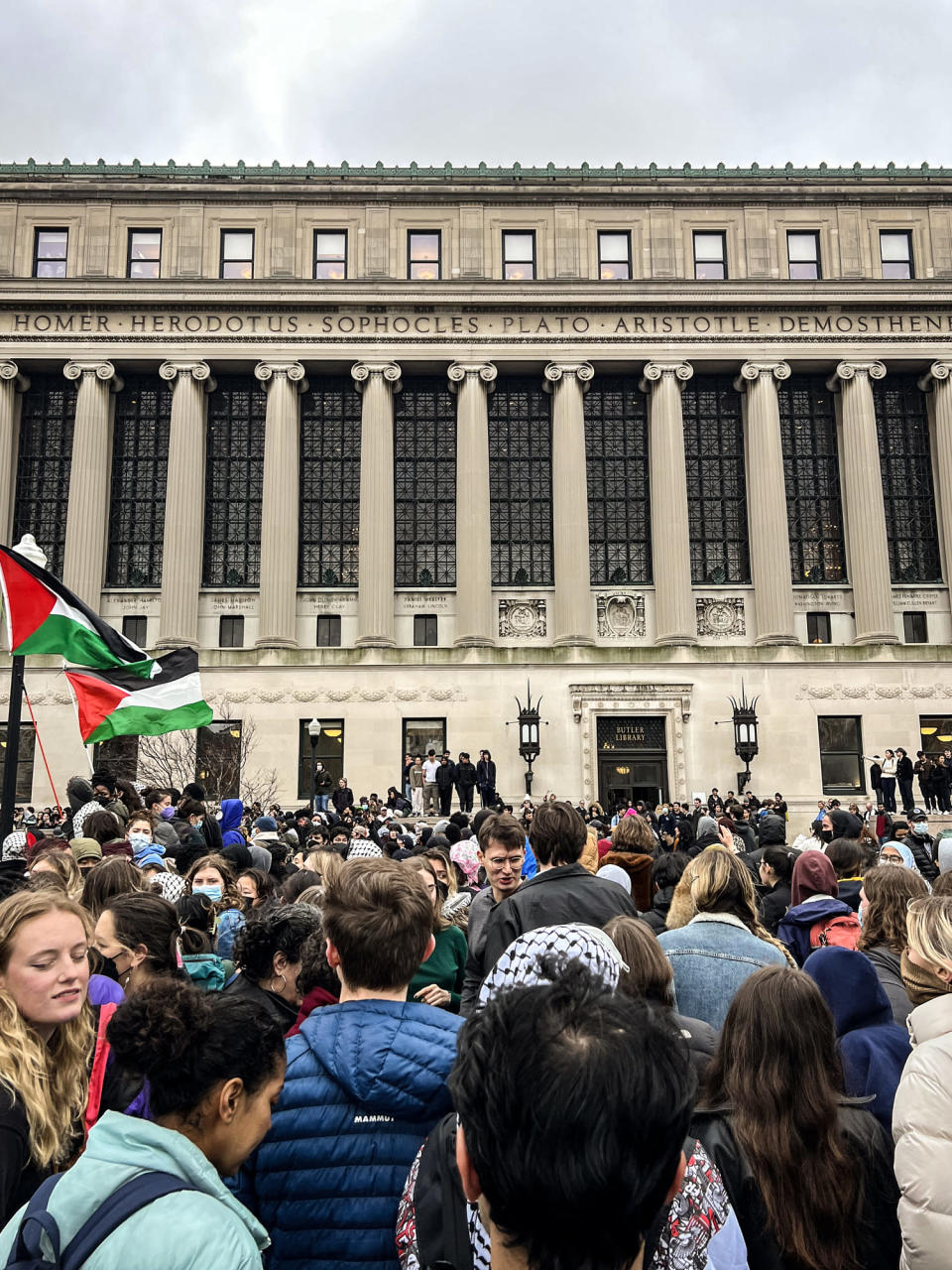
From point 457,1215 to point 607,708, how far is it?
126 feet

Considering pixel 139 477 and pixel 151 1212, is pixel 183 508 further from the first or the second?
pixel 151 1212

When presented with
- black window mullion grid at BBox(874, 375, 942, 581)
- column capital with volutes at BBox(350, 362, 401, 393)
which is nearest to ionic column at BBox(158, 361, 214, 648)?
column capital with volutes at BBox(350, 362, 401, 393)

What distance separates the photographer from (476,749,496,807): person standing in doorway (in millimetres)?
35531

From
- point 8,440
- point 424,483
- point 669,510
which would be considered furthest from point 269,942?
point 8,440

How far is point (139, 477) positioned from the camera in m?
45.4

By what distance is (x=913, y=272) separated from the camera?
45906mm

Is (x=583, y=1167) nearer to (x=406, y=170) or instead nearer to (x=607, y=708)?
(x=607, y=708)

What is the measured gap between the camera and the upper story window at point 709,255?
45.9m

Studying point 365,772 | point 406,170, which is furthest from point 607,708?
point 406,170

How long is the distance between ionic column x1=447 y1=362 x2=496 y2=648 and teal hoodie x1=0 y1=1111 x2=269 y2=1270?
128ft

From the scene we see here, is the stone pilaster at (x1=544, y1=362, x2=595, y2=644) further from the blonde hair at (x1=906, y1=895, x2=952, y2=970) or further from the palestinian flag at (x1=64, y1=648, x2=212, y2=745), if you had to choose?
the blonde hair at (x1=906, y1=895, x2=952, y2=970)

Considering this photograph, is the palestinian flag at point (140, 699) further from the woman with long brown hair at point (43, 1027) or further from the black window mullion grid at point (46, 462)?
Answer: the black window mullion grid at point (46, 462)

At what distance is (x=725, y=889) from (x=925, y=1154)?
269 cm

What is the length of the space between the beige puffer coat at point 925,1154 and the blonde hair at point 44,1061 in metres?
2.92
